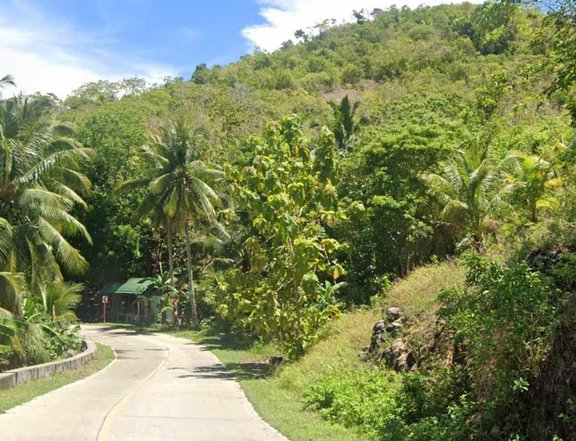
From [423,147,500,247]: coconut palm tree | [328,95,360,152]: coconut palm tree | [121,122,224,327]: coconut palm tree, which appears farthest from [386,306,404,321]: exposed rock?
[121,122,224,327]: coconut palm tree

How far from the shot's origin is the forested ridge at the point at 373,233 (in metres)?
9.05

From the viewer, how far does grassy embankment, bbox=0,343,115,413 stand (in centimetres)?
1373

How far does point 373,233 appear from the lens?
28688 mm

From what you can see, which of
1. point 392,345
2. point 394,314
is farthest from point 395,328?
point 392,345

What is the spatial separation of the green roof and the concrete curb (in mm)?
24881

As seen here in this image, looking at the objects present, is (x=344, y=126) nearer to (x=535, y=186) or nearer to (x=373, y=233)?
(x=373, y=233)

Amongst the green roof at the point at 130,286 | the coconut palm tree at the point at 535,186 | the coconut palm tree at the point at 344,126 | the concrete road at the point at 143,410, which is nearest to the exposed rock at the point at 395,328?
the concrete road at the point at 143,410

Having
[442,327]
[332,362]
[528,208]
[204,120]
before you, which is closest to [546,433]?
[442,327]

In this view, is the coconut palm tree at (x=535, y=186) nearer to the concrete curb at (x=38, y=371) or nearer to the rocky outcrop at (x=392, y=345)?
the rocky outcrop at (x=392, y=345)

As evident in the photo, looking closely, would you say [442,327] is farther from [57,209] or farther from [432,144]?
[432,144]

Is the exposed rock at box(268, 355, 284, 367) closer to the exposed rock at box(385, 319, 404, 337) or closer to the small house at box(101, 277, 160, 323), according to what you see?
the exposed rock at box(385, 319, 404, 337)

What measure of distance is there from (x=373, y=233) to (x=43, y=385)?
627 inches

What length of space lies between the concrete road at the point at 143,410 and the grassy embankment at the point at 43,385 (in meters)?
0.29

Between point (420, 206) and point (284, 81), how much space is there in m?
55.6
